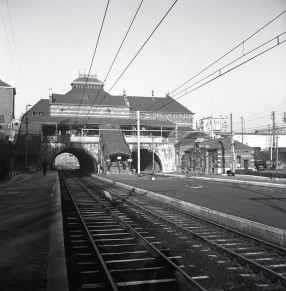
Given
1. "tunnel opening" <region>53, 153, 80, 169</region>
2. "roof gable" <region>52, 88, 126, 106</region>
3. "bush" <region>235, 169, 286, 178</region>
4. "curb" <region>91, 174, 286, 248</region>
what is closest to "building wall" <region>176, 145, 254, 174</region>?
"bush" <region>235, 169, 286, 178</region>

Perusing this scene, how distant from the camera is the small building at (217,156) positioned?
49.2 meters

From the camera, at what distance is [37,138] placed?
59.2m

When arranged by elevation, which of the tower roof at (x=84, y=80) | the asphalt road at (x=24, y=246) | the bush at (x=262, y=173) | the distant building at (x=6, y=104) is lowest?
the asphalt road at (x=24, y=246)

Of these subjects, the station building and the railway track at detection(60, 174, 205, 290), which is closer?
the railway track at detection(60, 174, 205, 290)

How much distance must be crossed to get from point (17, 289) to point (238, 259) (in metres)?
4.29

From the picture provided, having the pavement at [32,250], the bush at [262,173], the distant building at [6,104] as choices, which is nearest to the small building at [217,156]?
the bush at [262,173]

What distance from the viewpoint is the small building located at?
162ft

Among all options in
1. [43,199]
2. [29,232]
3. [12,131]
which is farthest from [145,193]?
[12,131]

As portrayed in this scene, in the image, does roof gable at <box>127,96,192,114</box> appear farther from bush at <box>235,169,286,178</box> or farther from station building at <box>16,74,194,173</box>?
bush at <box>235,169,286,178</box>

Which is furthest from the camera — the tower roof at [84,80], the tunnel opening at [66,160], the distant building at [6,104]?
the tunnel opening at [66,160]

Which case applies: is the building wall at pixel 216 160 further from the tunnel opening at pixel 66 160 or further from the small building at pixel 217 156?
the tunnel opening at pixel 66 160

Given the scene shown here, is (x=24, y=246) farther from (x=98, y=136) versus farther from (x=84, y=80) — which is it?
(x=84, y=80)

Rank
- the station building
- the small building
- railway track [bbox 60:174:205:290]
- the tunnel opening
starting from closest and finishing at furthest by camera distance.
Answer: railway track [bbox 60:174:205:290]
the small building
the station building
the tunnel opening

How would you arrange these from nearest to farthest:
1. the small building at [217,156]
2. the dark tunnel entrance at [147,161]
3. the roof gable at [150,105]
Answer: the small building at [217,156] → the dark tunnel entrance at [147,161] → the roof gable at [150,105]
